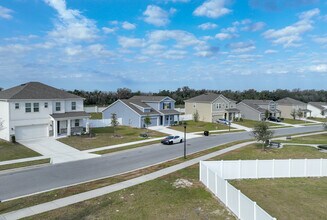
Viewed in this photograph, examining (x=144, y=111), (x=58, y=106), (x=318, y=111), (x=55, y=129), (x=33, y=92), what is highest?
(x=33, y=92)

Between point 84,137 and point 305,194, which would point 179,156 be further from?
point 84,137

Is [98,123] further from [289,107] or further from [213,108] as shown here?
[289,107]

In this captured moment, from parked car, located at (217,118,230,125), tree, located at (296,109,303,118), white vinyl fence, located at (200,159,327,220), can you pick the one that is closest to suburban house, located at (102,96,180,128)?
parked car, located at (217,118,230,125)

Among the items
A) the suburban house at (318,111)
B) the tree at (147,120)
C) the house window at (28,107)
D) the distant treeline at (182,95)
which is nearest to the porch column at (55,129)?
the house window at (28,107)

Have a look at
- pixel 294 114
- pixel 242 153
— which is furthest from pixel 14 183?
pixel 294 114

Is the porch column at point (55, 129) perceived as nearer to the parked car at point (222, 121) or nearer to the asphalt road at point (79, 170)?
the asphalt road at point (79, 170)

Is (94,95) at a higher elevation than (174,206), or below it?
higher

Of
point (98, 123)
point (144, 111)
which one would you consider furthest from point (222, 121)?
point (98, 123)
